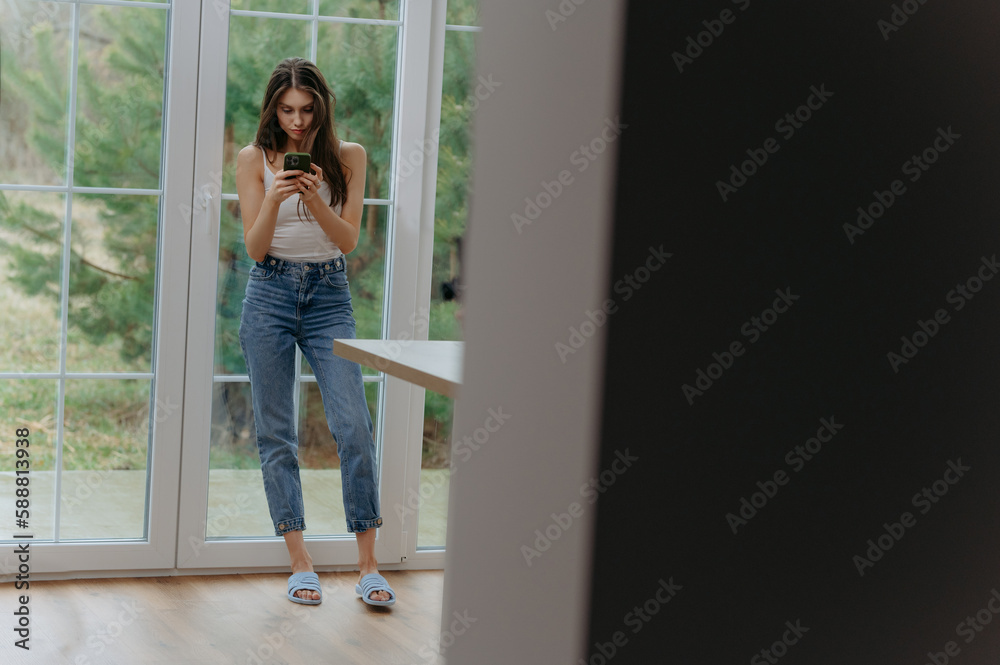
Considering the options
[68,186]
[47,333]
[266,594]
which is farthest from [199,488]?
[68,186]

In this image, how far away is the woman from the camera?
2.53m

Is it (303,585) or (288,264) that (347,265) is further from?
(303,585)

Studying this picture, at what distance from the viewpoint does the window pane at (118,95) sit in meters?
2.58

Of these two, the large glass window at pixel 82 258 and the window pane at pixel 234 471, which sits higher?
the large glass window at pixel 82 258

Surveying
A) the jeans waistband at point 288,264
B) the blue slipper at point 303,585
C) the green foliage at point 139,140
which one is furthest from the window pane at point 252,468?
the jeans waistband at point 288,264

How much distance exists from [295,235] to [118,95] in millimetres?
634

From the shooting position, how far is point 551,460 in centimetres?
75

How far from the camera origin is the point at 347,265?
2809 mm

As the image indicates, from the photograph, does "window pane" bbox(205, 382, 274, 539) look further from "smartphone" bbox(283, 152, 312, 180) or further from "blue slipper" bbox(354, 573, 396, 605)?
"smartphone" bbox(283, 152, 312, 180)

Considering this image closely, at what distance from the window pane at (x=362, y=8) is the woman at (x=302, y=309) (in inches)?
11.2

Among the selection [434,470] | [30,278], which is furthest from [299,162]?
[434,470]

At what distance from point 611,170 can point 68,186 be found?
7.49ft

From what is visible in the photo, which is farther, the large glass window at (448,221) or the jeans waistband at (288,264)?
the large glass window at (448,221)

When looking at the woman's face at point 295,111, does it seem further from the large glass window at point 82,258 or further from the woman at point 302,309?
the large glass window at point 82,258
